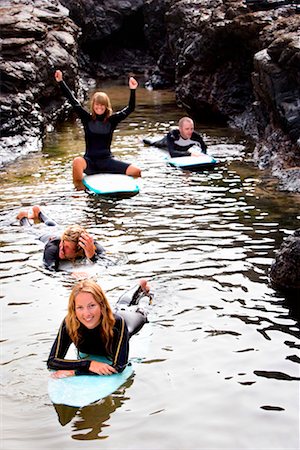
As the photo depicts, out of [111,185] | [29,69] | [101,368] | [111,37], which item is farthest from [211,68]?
[111,37]

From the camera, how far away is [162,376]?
5805 millimetres

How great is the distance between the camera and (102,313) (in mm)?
5691

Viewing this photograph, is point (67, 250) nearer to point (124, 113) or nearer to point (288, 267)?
point (288, 267)

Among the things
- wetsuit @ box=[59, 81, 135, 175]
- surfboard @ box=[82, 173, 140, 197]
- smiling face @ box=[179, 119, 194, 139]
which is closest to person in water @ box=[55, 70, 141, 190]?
wetsuit @ box=[59, 81, 135, 175]

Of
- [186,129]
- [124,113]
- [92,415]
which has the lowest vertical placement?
[92,415]

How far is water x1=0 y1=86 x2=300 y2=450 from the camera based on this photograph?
512 cm

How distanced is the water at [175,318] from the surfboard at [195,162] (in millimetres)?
630

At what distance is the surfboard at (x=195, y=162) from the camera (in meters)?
13.4

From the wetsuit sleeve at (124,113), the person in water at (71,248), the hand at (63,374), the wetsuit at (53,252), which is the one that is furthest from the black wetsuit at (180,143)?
the hand at (63,374)

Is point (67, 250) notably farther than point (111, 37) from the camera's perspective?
No

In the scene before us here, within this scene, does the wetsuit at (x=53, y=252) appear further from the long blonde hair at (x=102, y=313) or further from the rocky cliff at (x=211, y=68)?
the rocky cliff at (x=211, y=68)

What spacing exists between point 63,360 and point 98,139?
7465 millimetres

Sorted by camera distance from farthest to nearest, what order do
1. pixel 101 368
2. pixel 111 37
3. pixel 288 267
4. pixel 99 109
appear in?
pixel 111 37 → pixel 99 109 → pixel 288 267 → pixel 101 368

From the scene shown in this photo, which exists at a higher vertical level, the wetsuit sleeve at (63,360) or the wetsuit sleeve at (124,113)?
the wetsuit sleeve at (124,113)
